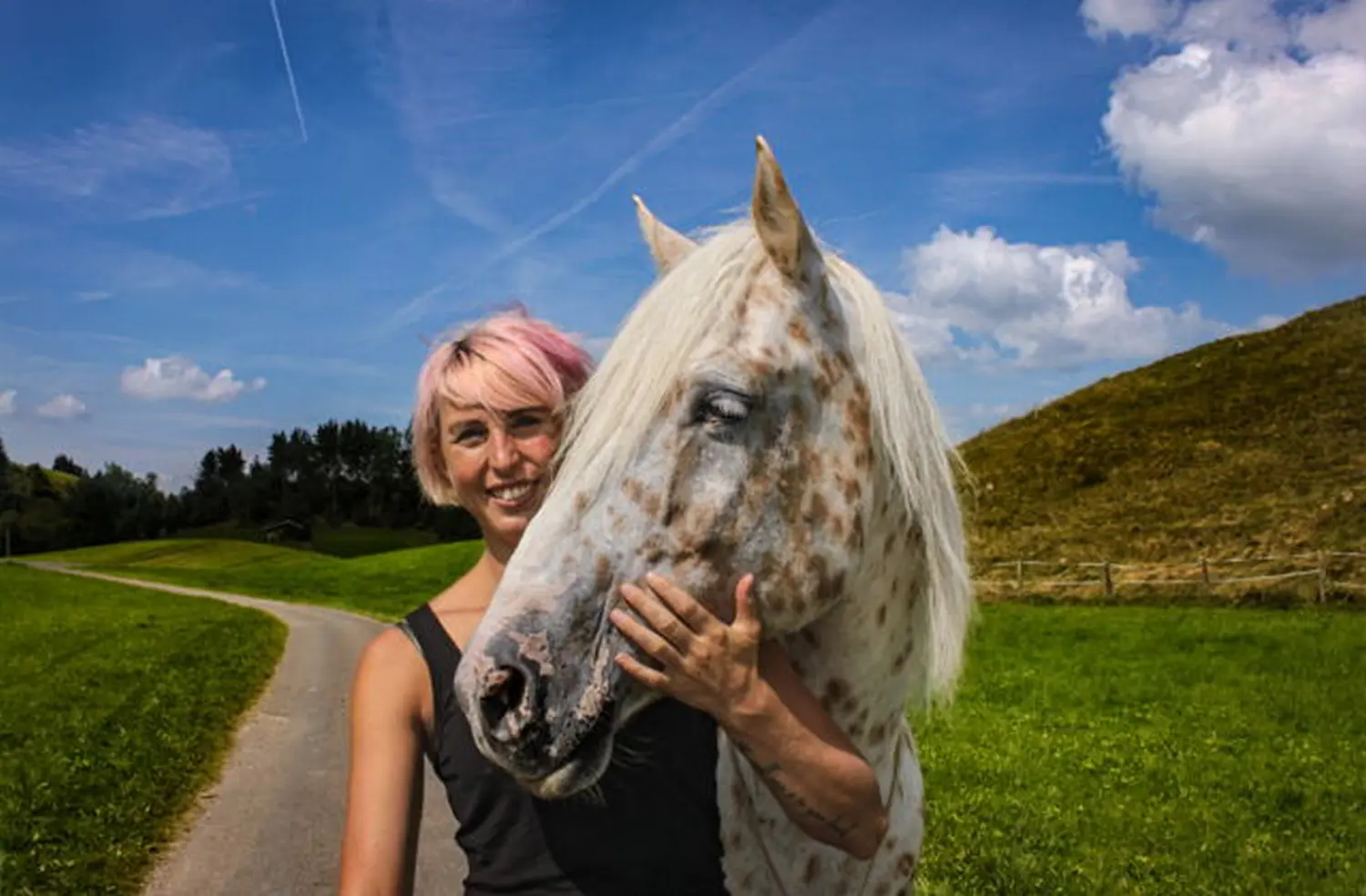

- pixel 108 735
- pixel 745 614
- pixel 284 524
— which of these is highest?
pixel 284 524

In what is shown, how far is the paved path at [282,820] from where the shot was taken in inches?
268

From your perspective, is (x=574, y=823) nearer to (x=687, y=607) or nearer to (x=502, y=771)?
(x=502, y=771)

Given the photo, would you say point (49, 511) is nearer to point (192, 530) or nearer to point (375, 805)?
point (192, 530)

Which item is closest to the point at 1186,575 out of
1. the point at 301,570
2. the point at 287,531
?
the point at 301,570

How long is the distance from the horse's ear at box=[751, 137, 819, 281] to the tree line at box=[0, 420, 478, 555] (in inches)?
2714

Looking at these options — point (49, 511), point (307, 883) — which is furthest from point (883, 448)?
point (49, 511)

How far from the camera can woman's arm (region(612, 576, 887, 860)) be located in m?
1.80

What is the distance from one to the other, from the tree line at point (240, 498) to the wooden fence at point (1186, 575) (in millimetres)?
44519

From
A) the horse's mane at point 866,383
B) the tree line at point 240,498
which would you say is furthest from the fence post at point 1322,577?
the tree line at point 240,498

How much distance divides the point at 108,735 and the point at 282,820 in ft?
14.3

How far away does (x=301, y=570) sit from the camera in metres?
59.0

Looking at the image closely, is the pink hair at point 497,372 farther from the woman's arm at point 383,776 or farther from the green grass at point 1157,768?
the green grass at point 1157,768

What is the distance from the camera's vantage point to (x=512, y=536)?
2391mm

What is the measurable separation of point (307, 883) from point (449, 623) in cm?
535
